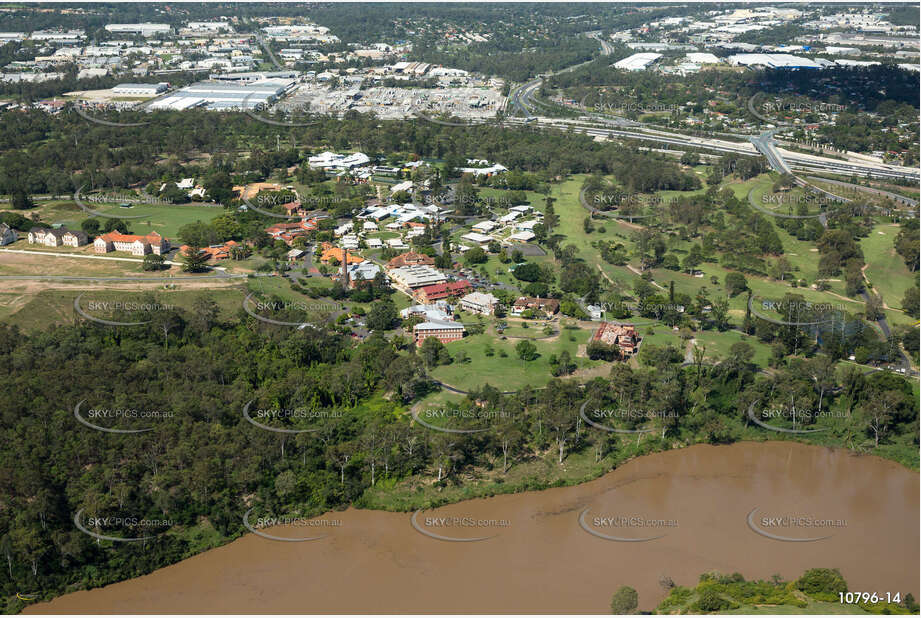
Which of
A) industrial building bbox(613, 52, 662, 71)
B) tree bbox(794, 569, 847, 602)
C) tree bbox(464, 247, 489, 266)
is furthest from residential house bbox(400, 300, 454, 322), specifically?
industrial building bbox(613, 52, 662, 71)

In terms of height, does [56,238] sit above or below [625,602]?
above

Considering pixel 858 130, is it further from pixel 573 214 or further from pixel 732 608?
pixel 732 608

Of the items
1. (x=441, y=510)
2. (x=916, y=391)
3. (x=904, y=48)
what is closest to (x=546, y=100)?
(x=904, y=48)

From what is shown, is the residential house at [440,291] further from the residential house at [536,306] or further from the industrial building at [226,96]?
the industrial building at [226,96]

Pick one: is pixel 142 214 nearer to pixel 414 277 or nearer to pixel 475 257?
pixel 414 277

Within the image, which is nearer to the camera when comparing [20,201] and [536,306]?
[536,306]

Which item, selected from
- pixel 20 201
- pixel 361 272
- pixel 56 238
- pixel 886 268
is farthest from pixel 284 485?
pixel 20 201

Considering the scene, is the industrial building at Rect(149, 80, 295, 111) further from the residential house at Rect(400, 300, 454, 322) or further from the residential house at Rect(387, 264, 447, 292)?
the residential house at Rect(400, 300, 454, 322)
